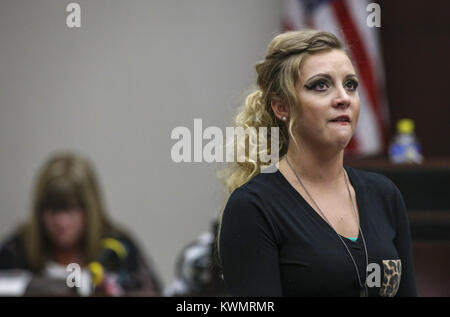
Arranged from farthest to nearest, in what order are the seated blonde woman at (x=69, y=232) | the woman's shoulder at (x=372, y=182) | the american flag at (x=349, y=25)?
the seated blonde woman at (x=69, y=232), the american flag at (x=349, y=25), the woman's shoulder at (x=372, y=182)

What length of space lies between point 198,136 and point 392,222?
32 cm

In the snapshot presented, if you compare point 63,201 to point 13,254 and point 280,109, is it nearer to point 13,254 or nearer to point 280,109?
point 13,254

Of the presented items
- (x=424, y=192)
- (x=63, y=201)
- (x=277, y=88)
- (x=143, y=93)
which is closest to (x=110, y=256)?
(x=63, y=201)

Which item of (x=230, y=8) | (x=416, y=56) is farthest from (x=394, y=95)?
(x=230, y=8)

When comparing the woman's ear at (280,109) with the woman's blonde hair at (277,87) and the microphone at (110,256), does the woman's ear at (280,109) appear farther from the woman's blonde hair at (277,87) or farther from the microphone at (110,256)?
the microphone at (110,256)

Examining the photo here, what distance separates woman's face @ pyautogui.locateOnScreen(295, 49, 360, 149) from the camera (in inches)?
38.5

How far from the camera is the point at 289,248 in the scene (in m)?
1.03

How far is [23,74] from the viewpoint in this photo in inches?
165

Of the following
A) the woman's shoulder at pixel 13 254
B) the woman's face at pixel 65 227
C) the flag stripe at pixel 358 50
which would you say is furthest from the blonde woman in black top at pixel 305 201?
the woman's shoulder at pixel 13 254

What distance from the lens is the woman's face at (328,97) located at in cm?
98

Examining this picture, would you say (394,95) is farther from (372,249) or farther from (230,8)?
(372,249)

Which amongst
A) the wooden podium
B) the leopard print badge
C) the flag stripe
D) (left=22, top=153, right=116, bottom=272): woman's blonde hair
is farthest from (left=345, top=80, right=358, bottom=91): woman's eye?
(left=22, top=153, right=116, bottom=272): woman's blonde hair

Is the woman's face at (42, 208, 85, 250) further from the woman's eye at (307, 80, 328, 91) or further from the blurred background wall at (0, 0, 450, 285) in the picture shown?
the woman's eye at (307, 80, 328, 91)

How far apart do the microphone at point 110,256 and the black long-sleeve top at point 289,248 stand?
1.81 m
